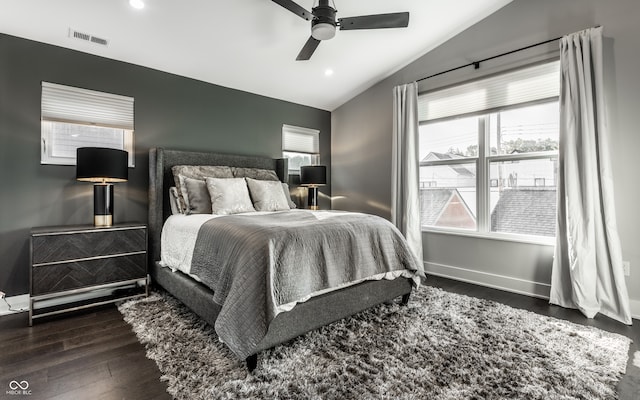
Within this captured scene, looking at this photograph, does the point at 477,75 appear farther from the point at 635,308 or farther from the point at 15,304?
the point at 15,304

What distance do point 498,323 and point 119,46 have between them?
14.3ft

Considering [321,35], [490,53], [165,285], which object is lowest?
[165,285]

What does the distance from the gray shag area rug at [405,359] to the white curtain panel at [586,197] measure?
50 cm

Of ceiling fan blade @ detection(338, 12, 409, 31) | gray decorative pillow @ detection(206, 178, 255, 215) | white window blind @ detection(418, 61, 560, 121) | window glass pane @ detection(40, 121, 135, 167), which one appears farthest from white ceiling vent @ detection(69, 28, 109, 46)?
white window blind @ detection(418, 61, 560, 121)

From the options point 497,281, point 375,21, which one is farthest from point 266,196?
point 497,281

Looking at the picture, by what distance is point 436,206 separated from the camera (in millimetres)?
4074

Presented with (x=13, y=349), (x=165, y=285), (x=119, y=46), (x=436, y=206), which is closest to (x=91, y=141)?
(x=119, y=46)

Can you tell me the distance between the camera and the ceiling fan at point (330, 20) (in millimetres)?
2471

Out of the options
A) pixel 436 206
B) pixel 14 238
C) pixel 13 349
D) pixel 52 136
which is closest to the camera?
pixel 13 349

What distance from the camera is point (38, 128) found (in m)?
2.89

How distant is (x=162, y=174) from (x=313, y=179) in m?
2.09

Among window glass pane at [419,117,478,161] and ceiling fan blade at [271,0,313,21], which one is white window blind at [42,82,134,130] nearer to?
ceiling fan blade at [271,0,313,21]

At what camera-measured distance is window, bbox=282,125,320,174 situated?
491cm

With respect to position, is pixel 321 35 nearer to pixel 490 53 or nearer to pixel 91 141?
pixel 490 53
